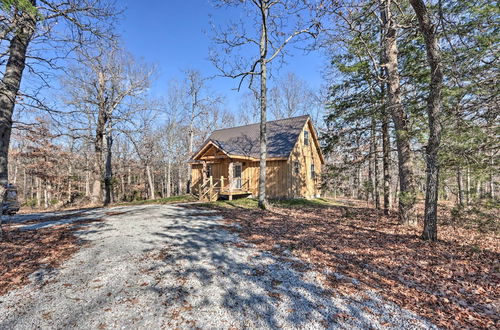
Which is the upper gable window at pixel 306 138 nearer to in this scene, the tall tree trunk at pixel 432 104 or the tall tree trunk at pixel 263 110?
the tall tree trunk at pixel 263 110

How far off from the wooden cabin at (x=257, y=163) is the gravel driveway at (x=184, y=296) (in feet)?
30.7

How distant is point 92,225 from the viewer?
22.5ft

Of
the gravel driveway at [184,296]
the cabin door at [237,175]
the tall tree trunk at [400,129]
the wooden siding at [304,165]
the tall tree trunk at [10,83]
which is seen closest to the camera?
the gravel driveway at [184,296]

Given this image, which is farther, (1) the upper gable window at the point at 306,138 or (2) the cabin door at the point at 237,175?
(1) the upper gable window at the point at 306,138

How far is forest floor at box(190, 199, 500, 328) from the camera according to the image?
10.6ft

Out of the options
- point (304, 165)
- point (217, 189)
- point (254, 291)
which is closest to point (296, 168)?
point (304, 165)

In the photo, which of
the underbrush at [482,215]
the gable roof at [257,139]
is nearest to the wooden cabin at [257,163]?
the gable roof at [257,139]

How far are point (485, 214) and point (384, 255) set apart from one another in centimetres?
214

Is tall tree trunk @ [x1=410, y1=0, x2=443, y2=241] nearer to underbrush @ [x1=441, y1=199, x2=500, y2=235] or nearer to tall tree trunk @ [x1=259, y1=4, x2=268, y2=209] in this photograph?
underbrush @ [x1=441, y1=199, x2=500, y2=235]

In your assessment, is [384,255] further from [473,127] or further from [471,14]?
[471,14]

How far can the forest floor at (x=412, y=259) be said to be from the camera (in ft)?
10.6

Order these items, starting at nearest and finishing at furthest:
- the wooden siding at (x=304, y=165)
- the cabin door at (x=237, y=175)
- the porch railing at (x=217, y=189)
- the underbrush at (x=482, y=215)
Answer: the underbrush at (x=482, y=215) < the porch railing at (x=217, y=189) < the cabin door at (x=237, y=175) < the wooden siding at (x=304, y=165)

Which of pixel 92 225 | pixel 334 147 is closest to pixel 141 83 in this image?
pixel 92 225

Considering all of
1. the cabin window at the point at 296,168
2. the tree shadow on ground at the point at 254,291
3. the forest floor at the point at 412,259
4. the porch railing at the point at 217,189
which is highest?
the cabin window at the point at 296,168
